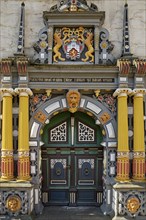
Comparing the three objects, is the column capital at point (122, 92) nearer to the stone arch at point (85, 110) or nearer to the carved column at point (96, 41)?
the stone arch at point (85, 110)

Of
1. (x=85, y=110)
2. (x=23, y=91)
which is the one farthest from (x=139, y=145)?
(x=23, y=91)

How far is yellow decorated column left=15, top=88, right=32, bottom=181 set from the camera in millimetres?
9734

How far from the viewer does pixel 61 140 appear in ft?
35.2

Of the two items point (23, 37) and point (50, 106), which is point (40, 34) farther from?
point (50, 106)

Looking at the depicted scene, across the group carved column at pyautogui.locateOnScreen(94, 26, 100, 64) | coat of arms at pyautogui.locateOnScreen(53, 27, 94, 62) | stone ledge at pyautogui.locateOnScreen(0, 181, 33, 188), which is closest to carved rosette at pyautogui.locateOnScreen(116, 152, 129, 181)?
stone ledge at pyautogui.locateOnScreen(0, 181, 33, 188)

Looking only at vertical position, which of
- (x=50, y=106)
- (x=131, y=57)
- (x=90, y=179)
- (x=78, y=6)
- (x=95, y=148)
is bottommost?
(x=90, y=179)

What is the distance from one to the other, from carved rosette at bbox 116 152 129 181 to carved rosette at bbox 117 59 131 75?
245 centimetres

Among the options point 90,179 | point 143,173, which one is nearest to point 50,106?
point 90,179

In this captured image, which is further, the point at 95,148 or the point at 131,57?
the point at 95,148

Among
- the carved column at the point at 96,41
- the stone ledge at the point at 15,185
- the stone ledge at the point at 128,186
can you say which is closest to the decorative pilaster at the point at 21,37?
the carved column at the point at 96,41

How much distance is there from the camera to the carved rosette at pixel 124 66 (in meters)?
9.70

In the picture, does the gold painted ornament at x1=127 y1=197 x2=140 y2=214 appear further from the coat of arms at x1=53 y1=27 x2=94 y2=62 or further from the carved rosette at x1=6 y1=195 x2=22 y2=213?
the coat of arms at x1=53 y1=27 x2=94 y2=62

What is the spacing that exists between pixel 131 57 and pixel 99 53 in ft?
3.33

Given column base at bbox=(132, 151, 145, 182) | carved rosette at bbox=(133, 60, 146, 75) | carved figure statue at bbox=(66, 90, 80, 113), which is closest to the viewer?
carved rosette at bbox=(133, 60, 146, 75)
